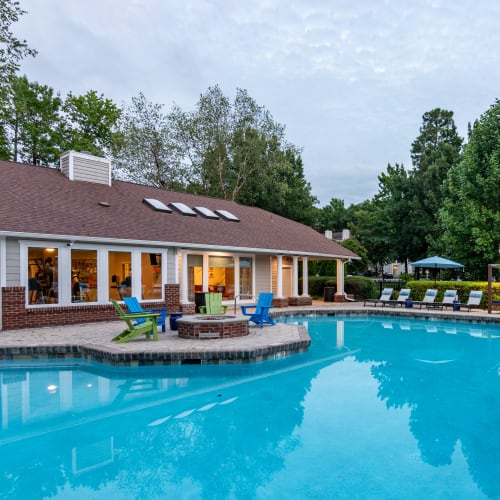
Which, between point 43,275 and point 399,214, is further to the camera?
point 399,214

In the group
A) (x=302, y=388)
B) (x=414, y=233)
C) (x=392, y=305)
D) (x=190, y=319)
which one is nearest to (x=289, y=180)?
(x=414, y=233)

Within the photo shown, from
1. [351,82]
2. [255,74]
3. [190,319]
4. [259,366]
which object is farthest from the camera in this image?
[255,74]

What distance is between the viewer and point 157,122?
30250 mm

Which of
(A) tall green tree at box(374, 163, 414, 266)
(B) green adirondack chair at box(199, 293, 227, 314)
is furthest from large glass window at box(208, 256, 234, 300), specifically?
(A) tall green tree at box(374, 163, 414, 266)

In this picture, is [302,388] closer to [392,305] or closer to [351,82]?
[392,305]

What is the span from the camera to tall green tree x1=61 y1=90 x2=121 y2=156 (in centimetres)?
2962

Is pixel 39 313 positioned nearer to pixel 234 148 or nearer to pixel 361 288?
pixel 361 288

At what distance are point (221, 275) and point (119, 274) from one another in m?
5.18

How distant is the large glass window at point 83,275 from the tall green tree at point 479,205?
1940 cm

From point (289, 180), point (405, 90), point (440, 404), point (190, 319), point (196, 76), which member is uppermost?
point (196, 76)

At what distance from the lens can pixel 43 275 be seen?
1219 cm

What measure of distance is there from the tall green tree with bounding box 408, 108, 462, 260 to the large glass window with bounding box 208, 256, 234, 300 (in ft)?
55.3

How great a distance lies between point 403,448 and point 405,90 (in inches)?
826

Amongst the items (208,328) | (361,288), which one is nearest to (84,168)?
(208,328)
